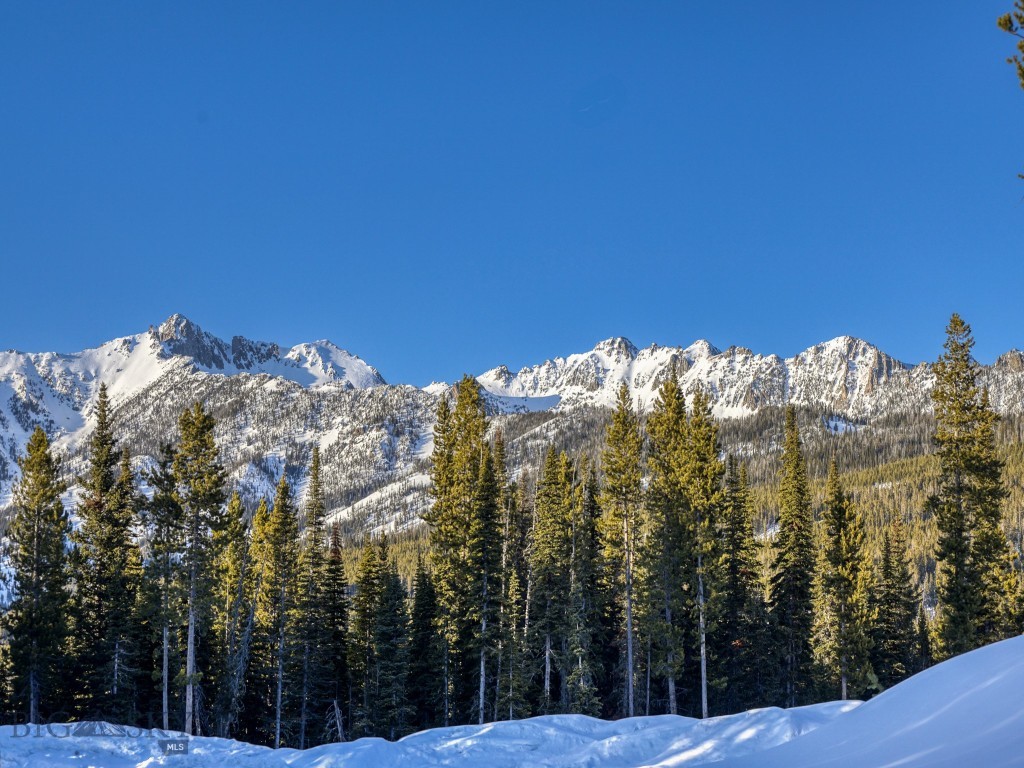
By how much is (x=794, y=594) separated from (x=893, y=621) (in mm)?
10044

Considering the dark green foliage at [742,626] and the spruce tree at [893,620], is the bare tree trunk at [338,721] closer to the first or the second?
the dark green foliage at [742,626]

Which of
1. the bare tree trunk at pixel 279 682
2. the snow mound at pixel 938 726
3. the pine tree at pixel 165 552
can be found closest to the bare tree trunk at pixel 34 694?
the pine tree at pixel 165 552

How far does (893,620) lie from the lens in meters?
42.9

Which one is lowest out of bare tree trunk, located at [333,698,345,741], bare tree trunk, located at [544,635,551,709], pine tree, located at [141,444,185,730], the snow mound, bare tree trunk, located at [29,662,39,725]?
bare tree trunk, located at [333,698,345,741]

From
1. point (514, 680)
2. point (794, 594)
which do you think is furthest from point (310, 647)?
point (794, 594)

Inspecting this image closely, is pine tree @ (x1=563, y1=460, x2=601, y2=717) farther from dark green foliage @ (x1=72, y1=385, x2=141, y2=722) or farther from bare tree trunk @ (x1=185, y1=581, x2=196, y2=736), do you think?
dark green foliage @ (x1=72, y1=385, x2=141, y2=722)

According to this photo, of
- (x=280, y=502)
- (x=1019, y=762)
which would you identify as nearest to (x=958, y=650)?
(x=1019, y=762)

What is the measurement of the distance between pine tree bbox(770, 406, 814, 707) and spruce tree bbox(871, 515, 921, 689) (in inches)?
191

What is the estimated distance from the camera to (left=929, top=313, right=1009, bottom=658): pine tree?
26312 mm

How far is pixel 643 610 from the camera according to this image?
98.6ft

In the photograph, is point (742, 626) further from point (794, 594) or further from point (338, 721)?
point (338, 721)

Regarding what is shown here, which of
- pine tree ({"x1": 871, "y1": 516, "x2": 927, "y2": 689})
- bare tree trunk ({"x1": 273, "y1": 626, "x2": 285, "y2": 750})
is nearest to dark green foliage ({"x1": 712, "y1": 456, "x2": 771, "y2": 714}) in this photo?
pine tree ({"x1": 871, "y1": 516, "x2": 927, "y2": 689})

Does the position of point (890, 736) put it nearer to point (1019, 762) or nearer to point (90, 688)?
point (1019, 762)

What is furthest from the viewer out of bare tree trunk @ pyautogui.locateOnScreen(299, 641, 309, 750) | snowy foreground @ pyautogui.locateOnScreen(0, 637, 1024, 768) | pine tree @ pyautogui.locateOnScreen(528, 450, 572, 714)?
bare tree trunk @ pyautogui.locateOnScreen(299, 641, 309, 750)
